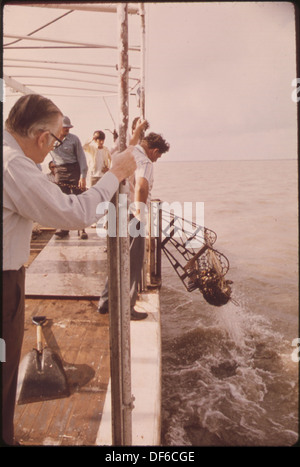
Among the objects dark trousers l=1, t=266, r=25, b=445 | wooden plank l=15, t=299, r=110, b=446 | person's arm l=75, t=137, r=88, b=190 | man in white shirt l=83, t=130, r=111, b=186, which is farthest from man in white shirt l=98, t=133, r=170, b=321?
man in white shirt l=83, t=130, r=111, b=186

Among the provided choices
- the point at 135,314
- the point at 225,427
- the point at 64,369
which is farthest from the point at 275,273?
the point at 64,369

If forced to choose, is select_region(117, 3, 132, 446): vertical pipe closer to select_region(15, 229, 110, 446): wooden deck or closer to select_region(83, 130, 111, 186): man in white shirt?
select_region(15, 229, 110, 446): wooden deck

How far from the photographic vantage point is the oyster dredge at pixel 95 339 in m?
1.49

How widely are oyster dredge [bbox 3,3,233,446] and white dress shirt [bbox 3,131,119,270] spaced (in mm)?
135

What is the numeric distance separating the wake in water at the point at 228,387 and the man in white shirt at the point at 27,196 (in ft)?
10.6

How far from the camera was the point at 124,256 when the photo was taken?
1463 millimetres

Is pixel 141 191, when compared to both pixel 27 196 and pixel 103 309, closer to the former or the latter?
pixel 103 309

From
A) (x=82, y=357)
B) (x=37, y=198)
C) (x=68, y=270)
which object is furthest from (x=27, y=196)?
(x=68, y=270)

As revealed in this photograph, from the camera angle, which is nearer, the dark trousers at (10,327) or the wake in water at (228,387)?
the dark trousers at (10,327)

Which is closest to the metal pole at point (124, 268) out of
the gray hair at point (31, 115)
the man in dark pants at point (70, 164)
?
the gray hair at point (31, 115)

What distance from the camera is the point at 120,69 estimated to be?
4.31 ft

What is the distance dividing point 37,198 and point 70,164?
4.66 metres

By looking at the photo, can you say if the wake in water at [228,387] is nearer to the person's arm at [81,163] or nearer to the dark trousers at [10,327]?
the dark trousers at [10,327]

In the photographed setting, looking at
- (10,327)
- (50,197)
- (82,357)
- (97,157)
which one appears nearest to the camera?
(50,197)
